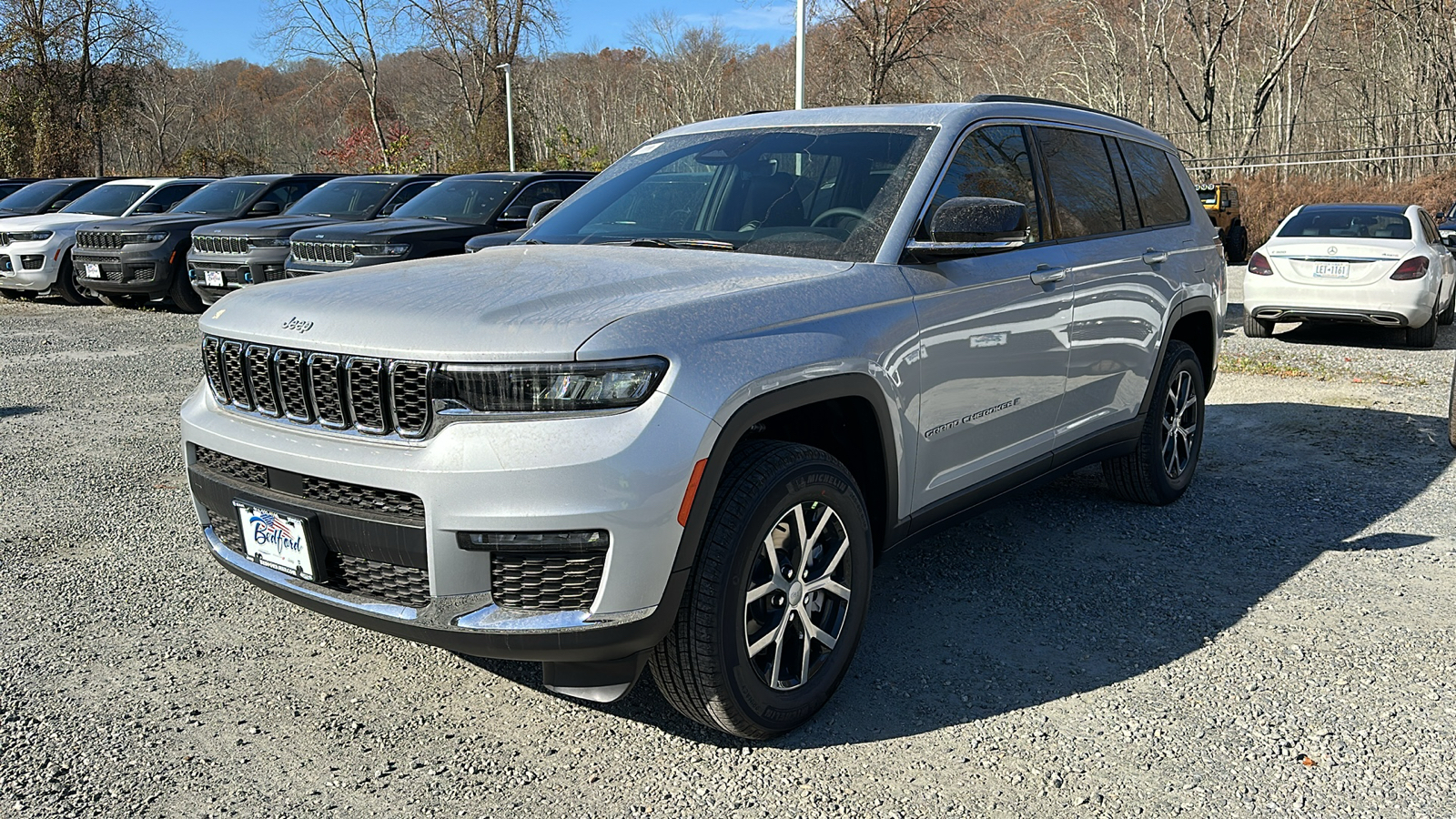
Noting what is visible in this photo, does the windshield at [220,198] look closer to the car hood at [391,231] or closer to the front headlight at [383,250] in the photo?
the car hood at [391,231]

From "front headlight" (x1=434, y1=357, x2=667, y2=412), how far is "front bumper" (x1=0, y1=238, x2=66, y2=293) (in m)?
14.4

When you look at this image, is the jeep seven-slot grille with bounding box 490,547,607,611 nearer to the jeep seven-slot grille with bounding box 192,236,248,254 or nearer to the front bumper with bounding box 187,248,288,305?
the front bumper with bounding box 187,248,288,305

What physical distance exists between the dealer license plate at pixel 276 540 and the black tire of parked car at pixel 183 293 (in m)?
11.8

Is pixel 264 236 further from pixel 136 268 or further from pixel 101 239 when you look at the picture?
pixel 101 239

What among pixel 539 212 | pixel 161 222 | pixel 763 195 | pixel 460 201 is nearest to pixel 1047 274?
pixel 763 195

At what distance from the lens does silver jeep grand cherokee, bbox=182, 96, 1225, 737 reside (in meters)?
2.74

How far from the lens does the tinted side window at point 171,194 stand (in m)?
16.2

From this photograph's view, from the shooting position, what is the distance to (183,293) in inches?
548

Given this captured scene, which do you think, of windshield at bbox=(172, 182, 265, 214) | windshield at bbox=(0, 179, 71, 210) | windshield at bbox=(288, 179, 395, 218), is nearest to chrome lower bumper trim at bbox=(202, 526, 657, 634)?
windshield at bbox=(288, 179, 395, 218)

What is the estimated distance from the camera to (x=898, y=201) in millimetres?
3820

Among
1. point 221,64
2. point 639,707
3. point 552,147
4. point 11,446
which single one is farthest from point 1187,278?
point 221,64

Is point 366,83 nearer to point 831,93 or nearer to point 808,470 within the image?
point 831,93

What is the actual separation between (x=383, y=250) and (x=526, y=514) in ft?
29.0

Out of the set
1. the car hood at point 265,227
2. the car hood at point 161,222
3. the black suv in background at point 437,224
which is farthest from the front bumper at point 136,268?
the black suv in background at point 437,224
